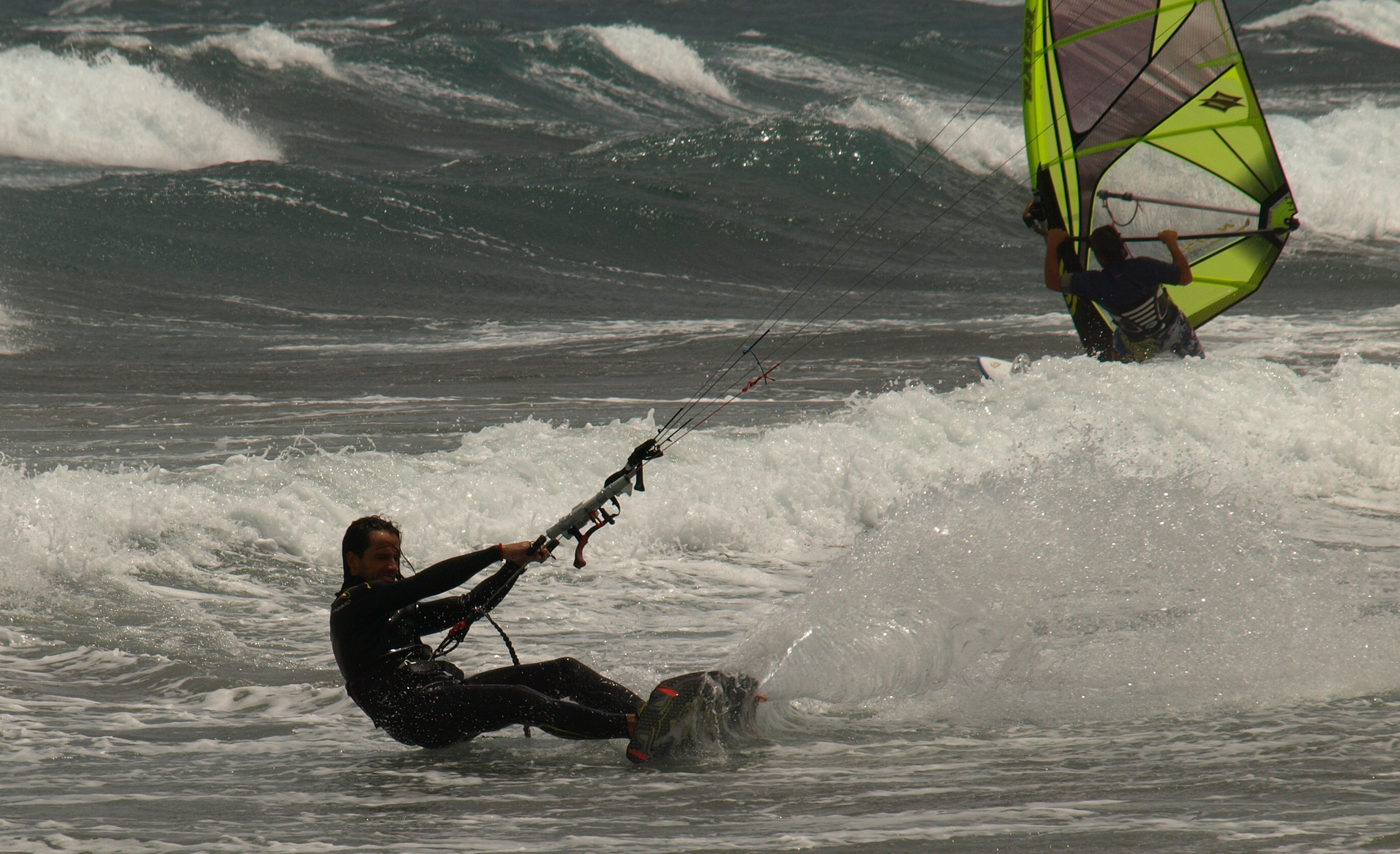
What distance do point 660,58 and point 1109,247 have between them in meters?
26.4

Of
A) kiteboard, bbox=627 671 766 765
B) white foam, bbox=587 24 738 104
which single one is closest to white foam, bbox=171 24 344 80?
white foam, bbox=587 24 738 104

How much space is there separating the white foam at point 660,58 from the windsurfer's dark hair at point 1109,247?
2504cm

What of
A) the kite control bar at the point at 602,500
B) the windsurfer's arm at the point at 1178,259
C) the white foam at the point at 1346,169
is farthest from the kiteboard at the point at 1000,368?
the white foam at the point at 1346,169

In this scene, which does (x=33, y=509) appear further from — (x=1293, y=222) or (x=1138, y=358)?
(x=1293, y=222)

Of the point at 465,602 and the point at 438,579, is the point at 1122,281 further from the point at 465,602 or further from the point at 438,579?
the point at 438,579

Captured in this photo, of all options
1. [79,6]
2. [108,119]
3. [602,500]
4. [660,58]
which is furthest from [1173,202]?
[79,6]

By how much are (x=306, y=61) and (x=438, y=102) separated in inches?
142

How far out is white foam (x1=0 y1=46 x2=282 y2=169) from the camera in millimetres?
23672

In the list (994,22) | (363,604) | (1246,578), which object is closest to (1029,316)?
(1246,578)

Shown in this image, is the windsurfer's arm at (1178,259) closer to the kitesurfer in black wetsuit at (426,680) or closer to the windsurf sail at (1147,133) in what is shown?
the windsurf sail at (1147,133)

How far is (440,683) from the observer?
4.46m

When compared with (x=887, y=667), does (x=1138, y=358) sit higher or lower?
higher

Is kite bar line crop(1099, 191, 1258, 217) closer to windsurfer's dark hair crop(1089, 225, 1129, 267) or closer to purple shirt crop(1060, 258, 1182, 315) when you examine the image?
windsurfer's dark hair crop(1089, 225, 1129, 267)

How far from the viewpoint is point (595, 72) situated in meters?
32.7
